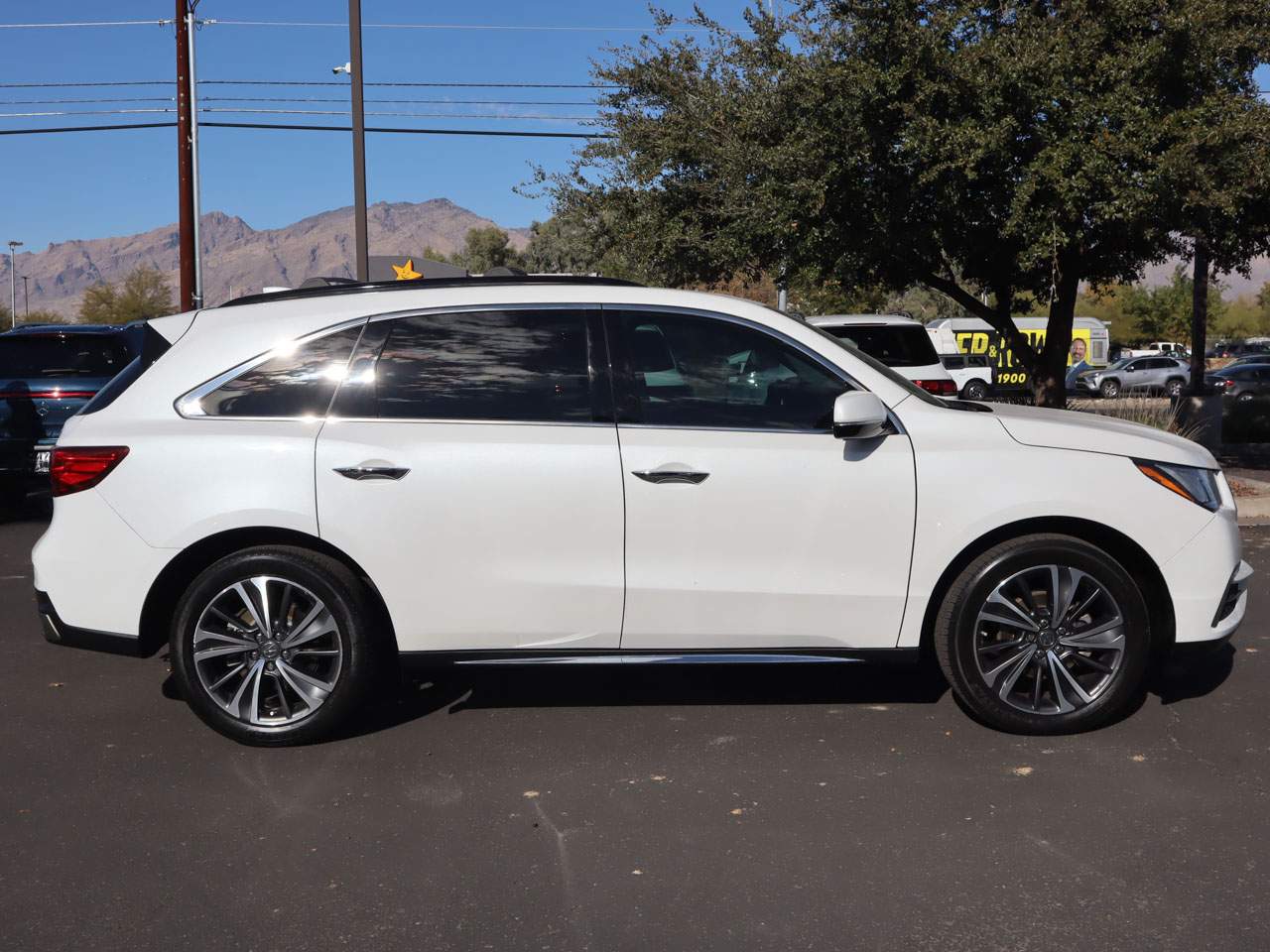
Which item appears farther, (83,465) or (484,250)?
(484,250)

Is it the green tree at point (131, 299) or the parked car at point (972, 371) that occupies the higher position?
the green tree at point (131, 299)

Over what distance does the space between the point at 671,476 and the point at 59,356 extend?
836cm

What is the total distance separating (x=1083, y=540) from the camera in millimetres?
4809

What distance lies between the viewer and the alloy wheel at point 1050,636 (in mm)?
4738

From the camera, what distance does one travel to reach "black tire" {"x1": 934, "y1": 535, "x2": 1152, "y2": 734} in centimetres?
470

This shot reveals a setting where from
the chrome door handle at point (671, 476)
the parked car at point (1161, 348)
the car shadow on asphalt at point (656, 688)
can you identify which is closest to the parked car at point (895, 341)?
the car shadow on asphalt at point (656, 688)

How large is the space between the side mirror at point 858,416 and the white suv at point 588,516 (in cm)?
1

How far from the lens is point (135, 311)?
6938 centimetres

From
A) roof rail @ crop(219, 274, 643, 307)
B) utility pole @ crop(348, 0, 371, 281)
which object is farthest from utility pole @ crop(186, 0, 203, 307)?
roof rail @ crop(219, 274, 643, 307)

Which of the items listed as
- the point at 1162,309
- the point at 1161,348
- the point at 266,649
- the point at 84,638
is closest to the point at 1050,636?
the point at 266,649

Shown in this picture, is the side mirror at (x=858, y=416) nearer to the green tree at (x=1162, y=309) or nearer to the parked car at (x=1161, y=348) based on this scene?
the parked car at (x=1161, y=348)

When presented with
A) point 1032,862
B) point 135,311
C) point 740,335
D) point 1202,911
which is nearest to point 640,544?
point 740,335

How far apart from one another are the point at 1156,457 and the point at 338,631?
3.27 m

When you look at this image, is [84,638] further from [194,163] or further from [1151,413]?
[194,163]
